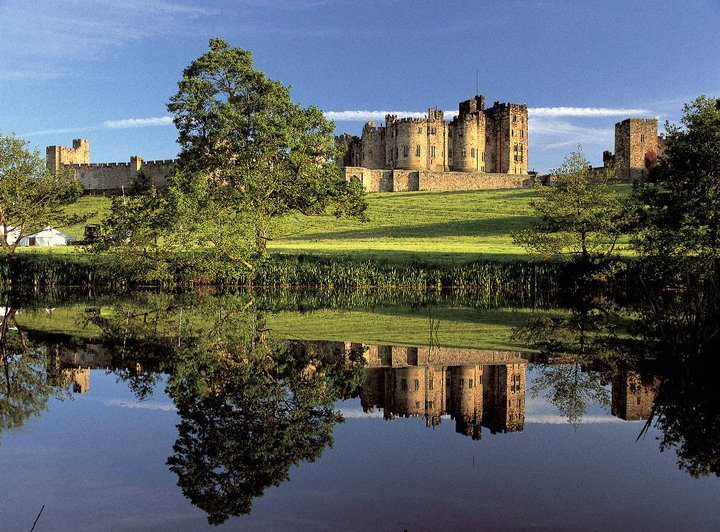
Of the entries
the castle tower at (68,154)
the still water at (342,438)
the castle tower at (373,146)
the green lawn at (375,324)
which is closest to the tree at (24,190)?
the green lawn at (375,324)

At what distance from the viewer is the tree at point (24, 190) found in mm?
38062

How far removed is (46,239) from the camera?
167 ft

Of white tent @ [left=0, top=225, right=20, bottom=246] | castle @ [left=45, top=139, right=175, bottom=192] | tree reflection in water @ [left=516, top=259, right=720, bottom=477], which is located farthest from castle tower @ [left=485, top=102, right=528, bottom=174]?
tree reflection in water @ [left=516, top=259, right=720, bottom=477]

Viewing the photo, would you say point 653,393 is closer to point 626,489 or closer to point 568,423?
point 568,423

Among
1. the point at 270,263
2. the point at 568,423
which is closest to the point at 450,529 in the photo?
the point at 568,423

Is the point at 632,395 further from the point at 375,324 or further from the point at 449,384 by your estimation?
the point at 375,324

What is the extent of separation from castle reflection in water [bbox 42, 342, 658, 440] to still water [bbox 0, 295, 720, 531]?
0.05 meters

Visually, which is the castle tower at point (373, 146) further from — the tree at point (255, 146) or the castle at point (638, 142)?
the tree at point (255, 146)

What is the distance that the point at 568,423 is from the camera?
10055 millimetres

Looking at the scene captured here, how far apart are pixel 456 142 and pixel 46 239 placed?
60622 mm

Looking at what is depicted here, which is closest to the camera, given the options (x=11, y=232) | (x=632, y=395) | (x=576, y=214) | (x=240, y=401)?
(x=240, y=401)

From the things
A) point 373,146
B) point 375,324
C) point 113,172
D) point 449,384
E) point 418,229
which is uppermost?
point 373,146

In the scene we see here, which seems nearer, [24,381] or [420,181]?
[24,381]

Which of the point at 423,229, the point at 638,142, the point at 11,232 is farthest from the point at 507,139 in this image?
the point at 11,232
